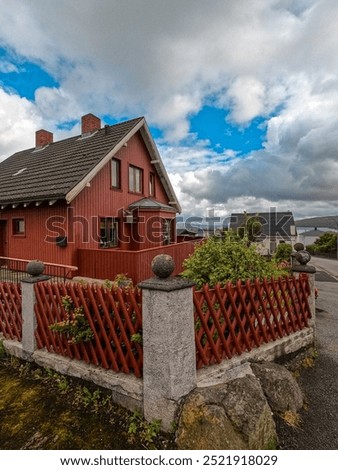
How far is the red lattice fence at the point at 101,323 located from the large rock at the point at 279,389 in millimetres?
1759

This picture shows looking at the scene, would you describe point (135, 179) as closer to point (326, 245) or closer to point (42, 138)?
point (42, 138)

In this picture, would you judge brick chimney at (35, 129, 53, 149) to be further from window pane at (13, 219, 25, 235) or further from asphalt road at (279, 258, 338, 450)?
asphalt road at (279, 258, 338, 450)

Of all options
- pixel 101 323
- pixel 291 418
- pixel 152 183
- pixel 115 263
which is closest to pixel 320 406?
pixel 291 418

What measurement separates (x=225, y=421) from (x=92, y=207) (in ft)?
34.6

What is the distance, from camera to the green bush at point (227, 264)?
444cm

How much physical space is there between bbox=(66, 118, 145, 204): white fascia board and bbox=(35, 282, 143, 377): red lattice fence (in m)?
6.44

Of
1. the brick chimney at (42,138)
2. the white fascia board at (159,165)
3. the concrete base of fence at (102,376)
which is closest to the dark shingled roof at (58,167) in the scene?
the white fascia board at (159,165)

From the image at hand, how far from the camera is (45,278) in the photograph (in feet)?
14.8

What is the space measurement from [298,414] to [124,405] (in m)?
2.35

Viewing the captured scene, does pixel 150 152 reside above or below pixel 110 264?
above

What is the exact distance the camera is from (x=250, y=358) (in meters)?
3.78
